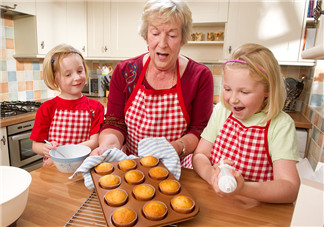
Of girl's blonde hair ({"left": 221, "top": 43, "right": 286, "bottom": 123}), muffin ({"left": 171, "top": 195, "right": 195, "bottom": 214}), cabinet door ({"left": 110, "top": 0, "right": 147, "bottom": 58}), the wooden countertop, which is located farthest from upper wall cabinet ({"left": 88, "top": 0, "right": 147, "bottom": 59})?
muffin ({"left": 171, "top": 195, "right": 195, "bottom": 214})

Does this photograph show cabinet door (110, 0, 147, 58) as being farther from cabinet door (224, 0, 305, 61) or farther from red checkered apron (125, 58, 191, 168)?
red checkered apron (125, 58, 191, 168)

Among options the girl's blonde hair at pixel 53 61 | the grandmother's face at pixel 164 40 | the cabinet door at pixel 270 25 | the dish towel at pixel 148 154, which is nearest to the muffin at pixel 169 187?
the dish towel at pixel 148 154

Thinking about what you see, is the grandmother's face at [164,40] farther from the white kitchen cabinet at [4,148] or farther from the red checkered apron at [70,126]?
the white kitchen cabinet at [4,148]

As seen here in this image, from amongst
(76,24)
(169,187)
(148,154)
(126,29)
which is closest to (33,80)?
(76,24)

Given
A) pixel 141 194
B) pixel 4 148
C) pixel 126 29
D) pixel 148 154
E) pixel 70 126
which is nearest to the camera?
pixel 141 194

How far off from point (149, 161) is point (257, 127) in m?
0.45

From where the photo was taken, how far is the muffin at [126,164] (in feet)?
2.71

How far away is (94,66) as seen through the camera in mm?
3506

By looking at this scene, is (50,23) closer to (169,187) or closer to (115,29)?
(115,29)

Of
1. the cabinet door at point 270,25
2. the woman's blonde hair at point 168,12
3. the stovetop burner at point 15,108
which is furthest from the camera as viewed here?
the cabinet door at point 270,25

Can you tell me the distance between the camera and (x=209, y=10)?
2559mm

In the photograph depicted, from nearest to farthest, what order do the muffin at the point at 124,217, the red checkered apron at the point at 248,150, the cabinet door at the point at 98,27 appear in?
the muffin at the point at 124,217 < the red checkered apron at the point at 248,150 < the cabinet door at the point at 98,27

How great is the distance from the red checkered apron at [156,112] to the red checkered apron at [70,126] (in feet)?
0.94

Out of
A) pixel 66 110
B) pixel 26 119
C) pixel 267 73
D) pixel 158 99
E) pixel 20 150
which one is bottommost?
pixel 20 150
